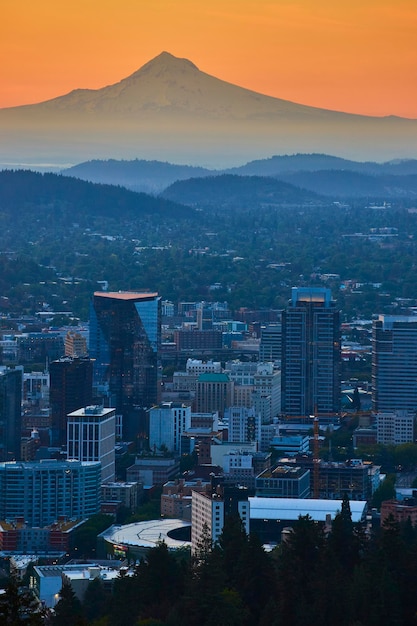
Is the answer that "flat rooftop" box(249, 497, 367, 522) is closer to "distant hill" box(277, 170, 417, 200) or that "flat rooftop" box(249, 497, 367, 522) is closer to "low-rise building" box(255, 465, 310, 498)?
"low-rise building" box(255, 465, 310, 498)

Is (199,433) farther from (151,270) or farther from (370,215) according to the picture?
(370,215)

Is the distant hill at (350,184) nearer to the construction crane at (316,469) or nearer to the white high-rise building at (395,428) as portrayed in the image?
the white high-rise building at (395,428)

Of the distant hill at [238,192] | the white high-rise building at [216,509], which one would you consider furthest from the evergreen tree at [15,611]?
the distant hill at [238,192]

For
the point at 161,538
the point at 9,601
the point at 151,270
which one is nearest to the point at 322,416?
the point at 161,538

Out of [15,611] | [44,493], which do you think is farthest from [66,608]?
[44,493]

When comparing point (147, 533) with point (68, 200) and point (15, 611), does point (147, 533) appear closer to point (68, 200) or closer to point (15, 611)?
point (15, 611)
